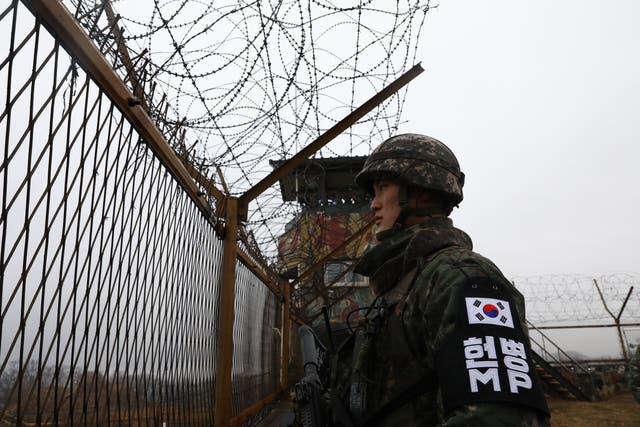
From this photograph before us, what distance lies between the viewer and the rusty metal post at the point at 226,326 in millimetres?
3277

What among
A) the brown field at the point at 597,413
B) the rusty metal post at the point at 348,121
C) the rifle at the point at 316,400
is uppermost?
the rusty metal post at the point at 348,121

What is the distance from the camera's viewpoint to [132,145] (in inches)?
75.5

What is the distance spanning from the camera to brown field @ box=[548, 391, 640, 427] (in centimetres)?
990

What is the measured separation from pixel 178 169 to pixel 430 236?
57.4 inches

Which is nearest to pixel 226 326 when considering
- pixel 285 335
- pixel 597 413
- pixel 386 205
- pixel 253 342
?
pixel 386 205

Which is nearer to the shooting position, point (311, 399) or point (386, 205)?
point (311, 399)

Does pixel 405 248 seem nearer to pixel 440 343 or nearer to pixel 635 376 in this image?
pixel 440 343

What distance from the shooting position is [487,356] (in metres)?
1.16

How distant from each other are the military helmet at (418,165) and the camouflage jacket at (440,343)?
0.59 ft

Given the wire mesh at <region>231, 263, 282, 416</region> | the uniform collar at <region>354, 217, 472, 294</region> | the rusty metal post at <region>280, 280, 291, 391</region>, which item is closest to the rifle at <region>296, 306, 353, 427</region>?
the uniform collar at <region>354, 217, 472, 294</region>

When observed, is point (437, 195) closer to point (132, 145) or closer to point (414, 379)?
point (414, 379)

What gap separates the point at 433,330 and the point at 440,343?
0.24 feet

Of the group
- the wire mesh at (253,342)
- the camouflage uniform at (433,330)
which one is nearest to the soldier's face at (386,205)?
the camouflage uniform at (433,330)

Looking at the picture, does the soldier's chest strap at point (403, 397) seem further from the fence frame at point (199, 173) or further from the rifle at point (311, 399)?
the fence frame at point (199, 173)
